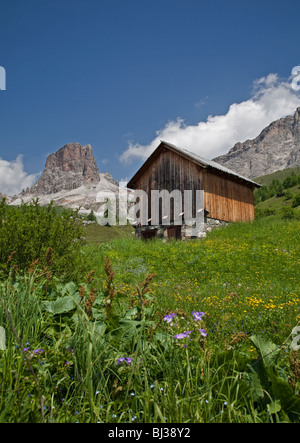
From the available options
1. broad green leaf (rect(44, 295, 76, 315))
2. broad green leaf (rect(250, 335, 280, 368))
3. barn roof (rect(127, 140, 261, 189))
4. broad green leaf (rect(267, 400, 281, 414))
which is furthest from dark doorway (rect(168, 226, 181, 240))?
broad green leaf (rect(267, 400, 281, 414))

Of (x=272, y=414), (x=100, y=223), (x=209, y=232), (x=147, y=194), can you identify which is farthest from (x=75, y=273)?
(x=100, y=223)

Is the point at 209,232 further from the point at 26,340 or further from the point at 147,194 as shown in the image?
the point at 26,340

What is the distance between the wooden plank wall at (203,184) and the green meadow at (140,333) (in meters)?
8.54

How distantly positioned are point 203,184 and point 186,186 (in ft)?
4.43

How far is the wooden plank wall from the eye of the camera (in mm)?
21500

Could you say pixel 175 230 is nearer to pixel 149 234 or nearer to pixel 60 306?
pixel 149 234

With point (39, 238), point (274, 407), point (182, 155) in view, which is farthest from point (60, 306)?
point (182, 155)

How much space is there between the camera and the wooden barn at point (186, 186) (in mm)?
21375

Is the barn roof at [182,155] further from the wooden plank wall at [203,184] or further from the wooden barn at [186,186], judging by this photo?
the wooden plank wall at [203,184]

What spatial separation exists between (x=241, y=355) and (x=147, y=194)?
71.6 feet

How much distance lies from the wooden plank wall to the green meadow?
854 centimetres

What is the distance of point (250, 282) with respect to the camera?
9383 mm

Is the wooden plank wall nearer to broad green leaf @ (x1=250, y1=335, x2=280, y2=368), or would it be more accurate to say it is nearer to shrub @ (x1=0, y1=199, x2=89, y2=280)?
shrub @ (x1=0, y1=199, x2=89, y2=280)

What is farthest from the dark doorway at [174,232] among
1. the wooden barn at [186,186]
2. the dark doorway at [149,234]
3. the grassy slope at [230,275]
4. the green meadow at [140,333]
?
the green meadow at [140,333]
